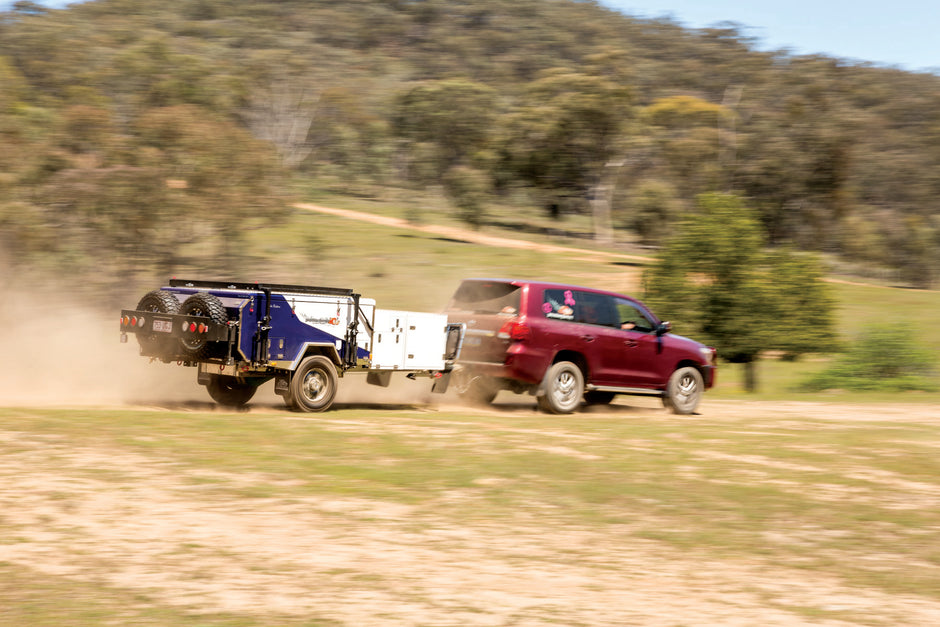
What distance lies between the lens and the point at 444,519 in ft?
25.5

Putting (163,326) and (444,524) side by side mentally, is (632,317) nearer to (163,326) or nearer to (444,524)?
(163,326)

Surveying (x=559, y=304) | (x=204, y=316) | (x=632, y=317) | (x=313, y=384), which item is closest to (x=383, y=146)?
(x=632, y=317)

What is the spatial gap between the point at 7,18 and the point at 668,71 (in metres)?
70.9

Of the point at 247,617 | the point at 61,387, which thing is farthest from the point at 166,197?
the point at 247,617

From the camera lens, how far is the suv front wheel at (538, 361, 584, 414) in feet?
47.3

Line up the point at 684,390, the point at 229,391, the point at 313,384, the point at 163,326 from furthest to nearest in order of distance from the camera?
the point at 684,390
the point at 229,391
the point at 313,384
the point at 163,326

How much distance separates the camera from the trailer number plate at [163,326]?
1207cm

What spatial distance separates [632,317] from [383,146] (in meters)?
69.5

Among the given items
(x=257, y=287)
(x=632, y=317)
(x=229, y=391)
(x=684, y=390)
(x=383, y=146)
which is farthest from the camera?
(x=383, y=146)

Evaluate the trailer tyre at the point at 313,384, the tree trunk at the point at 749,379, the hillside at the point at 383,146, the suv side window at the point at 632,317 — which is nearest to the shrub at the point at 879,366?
the tree trunk at the point at 749,379

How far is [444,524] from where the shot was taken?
7.62 m

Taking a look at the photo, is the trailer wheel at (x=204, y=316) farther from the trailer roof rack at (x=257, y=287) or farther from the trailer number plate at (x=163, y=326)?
the trailer roof rack at (x=257, y=287)

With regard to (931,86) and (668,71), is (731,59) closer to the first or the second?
(668,71)

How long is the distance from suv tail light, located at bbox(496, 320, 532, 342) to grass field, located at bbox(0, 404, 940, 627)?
6.91 ft
